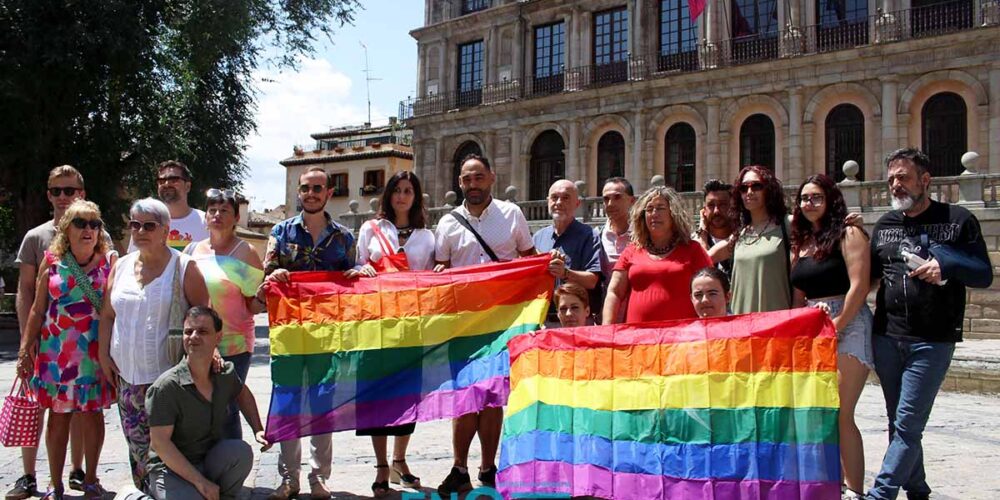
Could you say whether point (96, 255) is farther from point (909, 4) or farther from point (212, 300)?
point (909, 4)

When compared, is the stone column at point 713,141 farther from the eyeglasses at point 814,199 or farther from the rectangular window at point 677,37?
the eyeglasses at point 814,199

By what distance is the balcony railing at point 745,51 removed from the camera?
81.0 ft

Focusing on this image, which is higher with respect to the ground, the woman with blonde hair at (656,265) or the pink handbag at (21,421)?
the woman with blonde hair at (656,265)

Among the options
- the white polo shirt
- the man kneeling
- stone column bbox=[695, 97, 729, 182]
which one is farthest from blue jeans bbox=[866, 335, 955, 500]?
stone column bbox=[695, 97, 729, 182]

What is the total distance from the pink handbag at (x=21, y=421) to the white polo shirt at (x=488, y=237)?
2.91 m

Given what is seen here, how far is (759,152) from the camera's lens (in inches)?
1119

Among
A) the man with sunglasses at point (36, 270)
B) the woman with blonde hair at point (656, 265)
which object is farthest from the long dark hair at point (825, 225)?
the man with sunglasses at point (36, 270)

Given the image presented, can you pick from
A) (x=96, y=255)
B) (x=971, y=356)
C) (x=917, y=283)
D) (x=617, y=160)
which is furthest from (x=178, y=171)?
(x=617, y=160)

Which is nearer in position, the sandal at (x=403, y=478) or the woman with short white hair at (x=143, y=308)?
the woman with short white hair at (x=143, y=308)

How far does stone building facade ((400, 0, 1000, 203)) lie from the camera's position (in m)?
24.8

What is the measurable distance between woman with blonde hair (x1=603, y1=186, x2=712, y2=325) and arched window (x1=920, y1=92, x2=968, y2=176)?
22.0 metres

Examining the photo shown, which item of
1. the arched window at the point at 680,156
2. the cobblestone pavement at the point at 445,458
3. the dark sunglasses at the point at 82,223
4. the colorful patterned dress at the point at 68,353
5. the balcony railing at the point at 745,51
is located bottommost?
the cobblestone pavement at the point at 445,458

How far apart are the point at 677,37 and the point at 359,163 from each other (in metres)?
25.6

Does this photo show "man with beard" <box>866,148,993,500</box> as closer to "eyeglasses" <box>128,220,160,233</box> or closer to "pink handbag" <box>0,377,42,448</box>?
"eyeglasses" <box>128,220,160,233</box>
